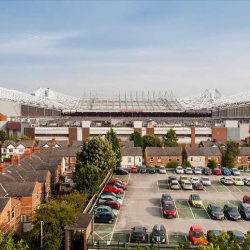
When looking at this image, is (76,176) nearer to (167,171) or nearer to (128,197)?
(128,197)

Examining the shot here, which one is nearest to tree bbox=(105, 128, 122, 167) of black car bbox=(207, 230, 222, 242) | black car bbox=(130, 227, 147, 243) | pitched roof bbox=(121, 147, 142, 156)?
pitched roof bbox=(121, 147, 142, 156)

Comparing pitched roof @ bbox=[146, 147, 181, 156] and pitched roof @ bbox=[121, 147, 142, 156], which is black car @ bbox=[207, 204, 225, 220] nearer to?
pitched roof @ bbox=[146, 147, 181, 156]

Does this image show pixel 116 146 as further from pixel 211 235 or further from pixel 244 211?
pixel 211 235

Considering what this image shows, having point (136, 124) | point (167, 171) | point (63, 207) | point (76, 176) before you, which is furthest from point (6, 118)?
point (63, 207)

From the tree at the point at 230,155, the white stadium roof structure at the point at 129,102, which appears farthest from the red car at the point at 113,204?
the white stadium roof structure at the point at 129,102

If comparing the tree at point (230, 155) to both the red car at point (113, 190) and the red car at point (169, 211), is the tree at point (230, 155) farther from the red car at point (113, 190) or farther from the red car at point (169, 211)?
the red car at point (169, 211)

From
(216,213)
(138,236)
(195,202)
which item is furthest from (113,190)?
(138,236)

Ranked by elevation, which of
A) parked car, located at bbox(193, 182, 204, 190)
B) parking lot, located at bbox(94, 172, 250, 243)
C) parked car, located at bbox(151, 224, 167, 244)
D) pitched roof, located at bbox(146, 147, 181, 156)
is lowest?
parking lot, located at bbox(94, 172, 250, 243)
